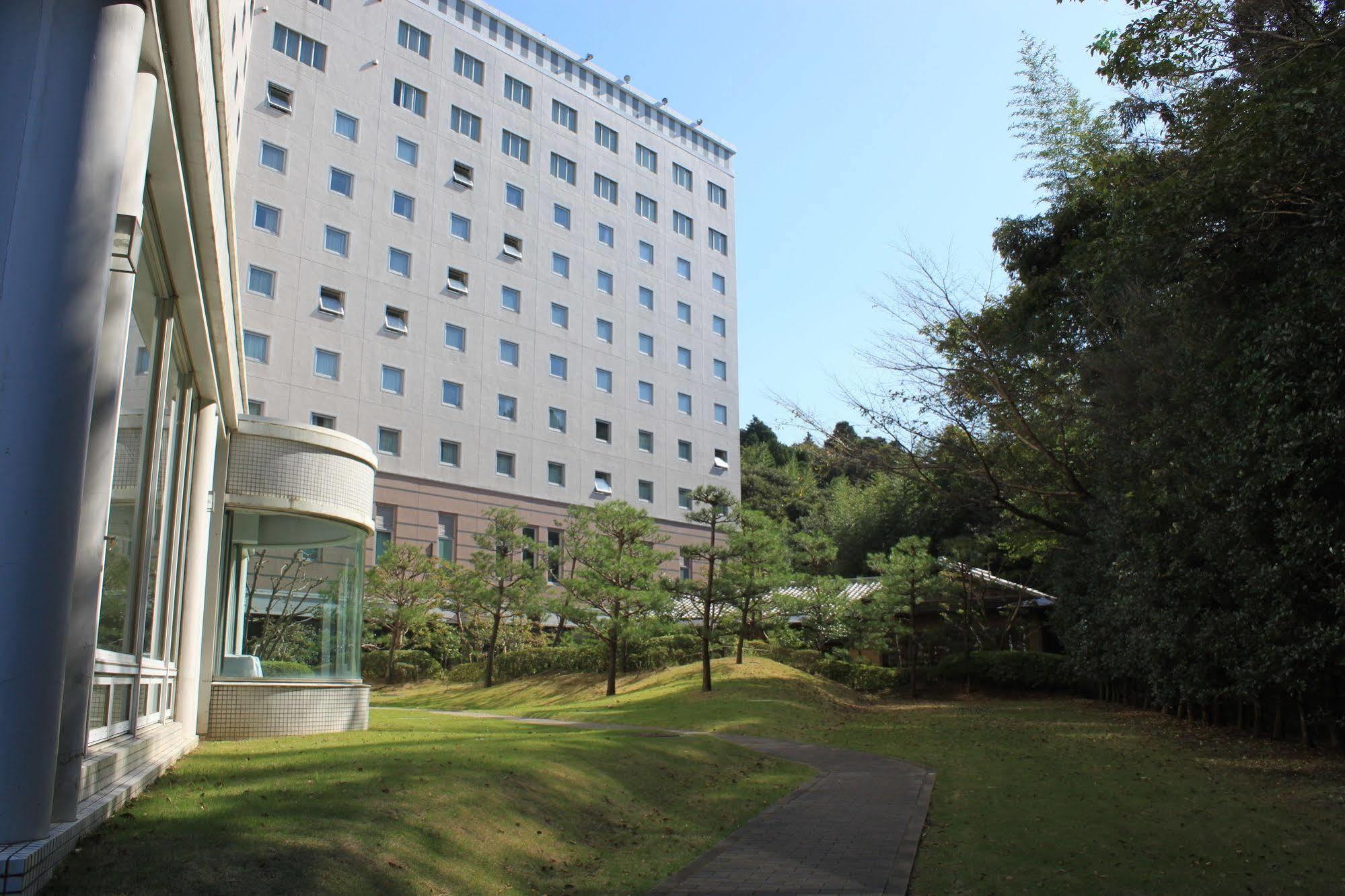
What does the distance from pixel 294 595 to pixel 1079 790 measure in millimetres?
10499

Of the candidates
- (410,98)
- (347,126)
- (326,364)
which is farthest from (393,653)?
(410,98)

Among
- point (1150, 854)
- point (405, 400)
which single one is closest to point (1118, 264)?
point (1150, 854)

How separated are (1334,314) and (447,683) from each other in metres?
27.4

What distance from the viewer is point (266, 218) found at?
3478 cm

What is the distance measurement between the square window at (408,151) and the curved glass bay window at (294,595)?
95.1 feet

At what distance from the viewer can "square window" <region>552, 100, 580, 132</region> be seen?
1806 inches

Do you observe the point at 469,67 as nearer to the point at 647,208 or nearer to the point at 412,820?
the point at 647,208

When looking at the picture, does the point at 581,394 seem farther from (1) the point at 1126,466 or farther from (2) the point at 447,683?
(1) the point at 1126,466

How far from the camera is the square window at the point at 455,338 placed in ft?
129

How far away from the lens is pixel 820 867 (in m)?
7.05

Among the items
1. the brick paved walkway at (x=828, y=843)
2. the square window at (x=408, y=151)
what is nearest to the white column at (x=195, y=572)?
the brick paved walkway at (x=828, y=843)

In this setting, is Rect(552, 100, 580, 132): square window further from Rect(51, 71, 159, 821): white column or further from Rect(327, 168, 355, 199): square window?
Rect(51, 71, 159, 821): white column

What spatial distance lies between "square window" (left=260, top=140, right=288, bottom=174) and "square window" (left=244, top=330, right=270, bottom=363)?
626 cm

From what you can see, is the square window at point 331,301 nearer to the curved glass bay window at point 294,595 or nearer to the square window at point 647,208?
the square window at point 647,208
